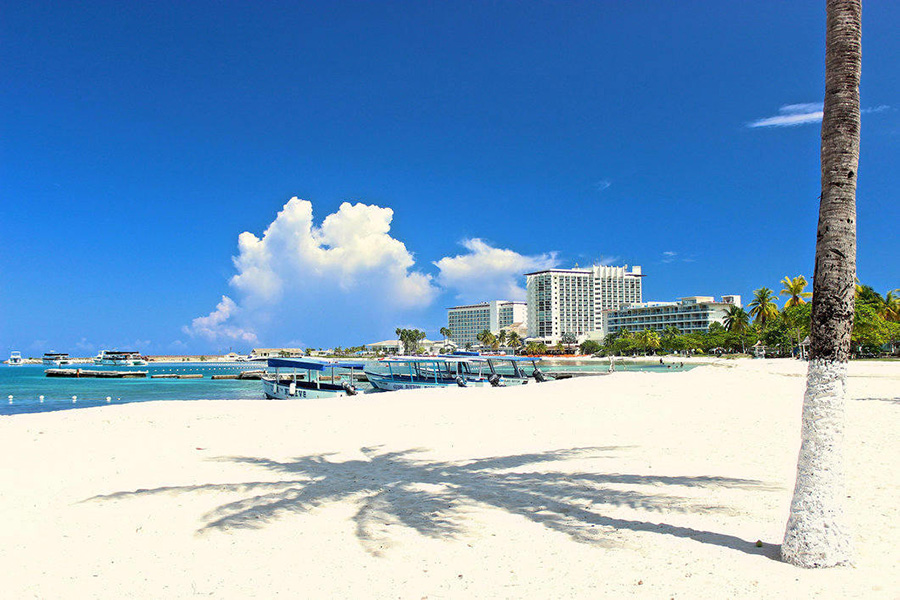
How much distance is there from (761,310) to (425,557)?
106047mm

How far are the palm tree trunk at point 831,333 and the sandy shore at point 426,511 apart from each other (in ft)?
1.10

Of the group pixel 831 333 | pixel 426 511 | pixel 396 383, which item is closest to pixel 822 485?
pixel 831 333

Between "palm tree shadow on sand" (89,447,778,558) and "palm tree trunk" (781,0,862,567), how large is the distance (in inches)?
21.7

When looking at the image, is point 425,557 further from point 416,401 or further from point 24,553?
point 416,401

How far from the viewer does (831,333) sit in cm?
544

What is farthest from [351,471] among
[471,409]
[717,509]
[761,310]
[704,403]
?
[761,310]

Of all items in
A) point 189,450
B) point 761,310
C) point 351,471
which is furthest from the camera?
point 761,310

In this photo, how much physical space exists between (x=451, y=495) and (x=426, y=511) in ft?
2.89

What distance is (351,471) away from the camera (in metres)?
10.2

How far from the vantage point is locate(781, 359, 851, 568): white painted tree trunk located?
210 inches

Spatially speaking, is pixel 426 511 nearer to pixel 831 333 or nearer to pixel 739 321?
pixel 831 333

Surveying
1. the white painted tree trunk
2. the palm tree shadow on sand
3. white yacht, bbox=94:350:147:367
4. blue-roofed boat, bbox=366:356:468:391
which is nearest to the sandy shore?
the palm tree shadow on sand

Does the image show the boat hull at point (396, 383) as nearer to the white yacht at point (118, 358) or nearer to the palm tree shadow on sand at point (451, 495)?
the palm tree shadow on sand at point (451, 495)

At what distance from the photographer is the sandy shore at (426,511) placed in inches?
211
